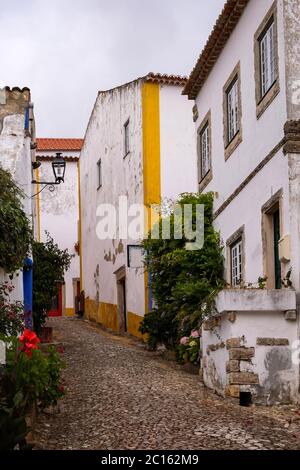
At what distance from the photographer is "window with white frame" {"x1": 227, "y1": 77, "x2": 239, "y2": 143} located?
13.9 metres

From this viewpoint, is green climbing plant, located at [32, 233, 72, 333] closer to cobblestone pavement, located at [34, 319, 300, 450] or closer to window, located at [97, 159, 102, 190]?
cobblestone pavement, located at [34, 319, 300, 450]

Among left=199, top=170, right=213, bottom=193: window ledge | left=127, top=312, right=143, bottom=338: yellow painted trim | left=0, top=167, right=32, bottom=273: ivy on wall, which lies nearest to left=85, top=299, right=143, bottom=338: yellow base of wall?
left=127, top=312, right=143, bottom=338: yellow painted trim

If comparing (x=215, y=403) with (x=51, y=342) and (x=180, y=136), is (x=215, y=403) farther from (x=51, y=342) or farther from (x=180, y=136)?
(x=180, y=136)

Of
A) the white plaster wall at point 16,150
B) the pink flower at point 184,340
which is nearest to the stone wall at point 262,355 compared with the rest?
the pink flower at point 184,340

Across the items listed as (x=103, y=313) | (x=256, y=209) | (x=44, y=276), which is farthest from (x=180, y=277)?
(x=103, y=313)

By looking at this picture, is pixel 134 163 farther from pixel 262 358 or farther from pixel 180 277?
pixel 262 358

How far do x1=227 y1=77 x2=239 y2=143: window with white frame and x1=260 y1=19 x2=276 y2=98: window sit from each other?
4.43 feet

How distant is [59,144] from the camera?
36.0 m

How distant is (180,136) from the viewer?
67.6ft

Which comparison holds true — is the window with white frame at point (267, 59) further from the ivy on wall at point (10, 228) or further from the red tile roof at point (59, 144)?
the red tile roof at point (59, 144)

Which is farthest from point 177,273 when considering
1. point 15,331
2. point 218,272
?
point 15,331

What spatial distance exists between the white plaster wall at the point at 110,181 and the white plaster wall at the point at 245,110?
197 inches

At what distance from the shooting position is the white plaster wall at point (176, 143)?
20.3 metres

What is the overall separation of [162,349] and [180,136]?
6132 mm
